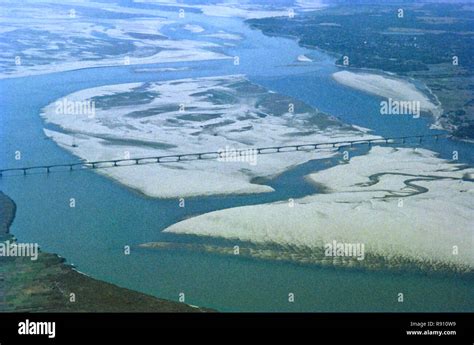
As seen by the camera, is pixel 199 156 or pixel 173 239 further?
pixel 199 156

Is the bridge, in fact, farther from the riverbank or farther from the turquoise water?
the riverbank

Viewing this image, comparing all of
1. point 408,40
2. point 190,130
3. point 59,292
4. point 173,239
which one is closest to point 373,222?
point 173,239

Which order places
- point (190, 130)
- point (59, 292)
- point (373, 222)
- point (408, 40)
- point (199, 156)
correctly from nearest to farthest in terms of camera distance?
point (59, 292), point (373, 222), point (199, 156), point (190, 130), point (408, 40)

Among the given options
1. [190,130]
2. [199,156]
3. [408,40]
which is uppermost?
[408,40]

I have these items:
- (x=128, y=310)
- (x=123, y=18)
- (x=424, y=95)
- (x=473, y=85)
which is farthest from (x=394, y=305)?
(x=123, y=18)

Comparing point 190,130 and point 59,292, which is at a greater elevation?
point 190,130

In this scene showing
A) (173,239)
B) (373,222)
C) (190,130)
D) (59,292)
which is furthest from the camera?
(190,130)

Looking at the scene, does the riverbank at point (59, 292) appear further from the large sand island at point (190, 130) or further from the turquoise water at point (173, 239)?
the large sand island at point (190, 130)

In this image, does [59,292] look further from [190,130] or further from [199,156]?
[190,130]
